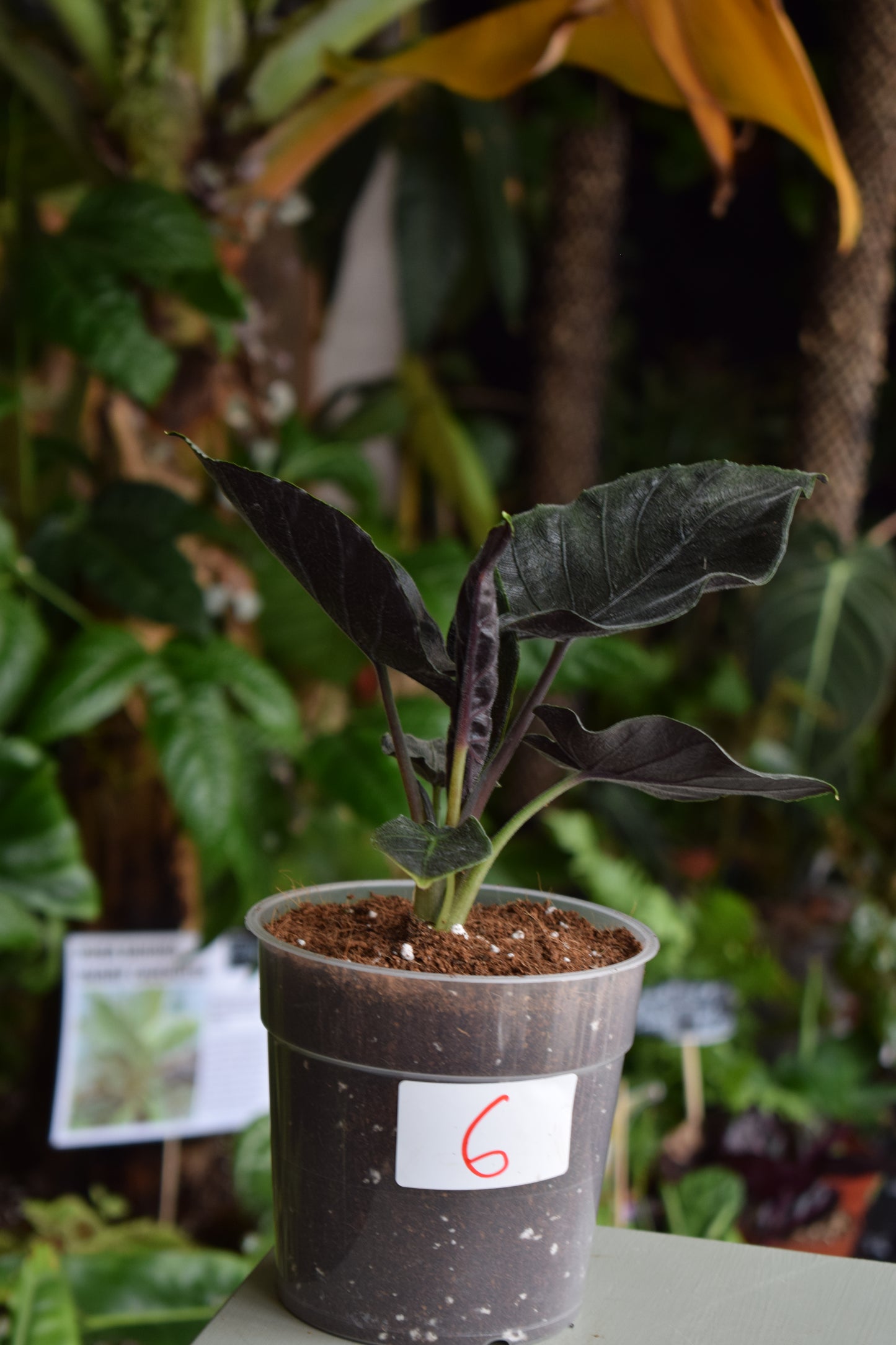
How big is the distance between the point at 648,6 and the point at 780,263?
1346 mm

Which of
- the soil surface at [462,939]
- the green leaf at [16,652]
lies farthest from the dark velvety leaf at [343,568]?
the green leaf at [16,652]

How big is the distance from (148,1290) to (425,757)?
2.17 feet

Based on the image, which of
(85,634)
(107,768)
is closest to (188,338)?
(85,634)

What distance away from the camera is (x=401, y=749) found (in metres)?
0.57

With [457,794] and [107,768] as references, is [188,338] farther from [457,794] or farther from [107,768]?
[457,794]

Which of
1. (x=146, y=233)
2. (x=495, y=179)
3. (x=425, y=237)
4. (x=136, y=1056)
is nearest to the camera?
(x=146, y=233)

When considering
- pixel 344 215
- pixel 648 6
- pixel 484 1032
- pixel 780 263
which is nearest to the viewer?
pixel 484 1032

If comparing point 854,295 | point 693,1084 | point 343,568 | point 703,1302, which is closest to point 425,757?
point 343,568

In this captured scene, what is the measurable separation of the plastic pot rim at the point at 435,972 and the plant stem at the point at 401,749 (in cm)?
8

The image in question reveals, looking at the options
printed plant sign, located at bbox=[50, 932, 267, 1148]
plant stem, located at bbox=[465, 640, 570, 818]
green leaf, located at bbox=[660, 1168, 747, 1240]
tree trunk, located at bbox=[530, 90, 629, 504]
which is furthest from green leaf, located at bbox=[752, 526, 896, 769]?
plant stem, located at bbox=[465, 640, 570, 818]

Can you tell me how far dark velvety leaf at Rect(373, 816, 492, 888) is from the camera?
1.58 feet

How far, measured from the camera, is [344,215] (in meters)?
1.72

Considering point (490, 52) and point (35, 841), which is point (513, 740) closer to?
point (35, 841)

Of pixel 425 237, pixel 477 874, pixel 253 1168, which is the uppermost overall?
pixel 425 237
